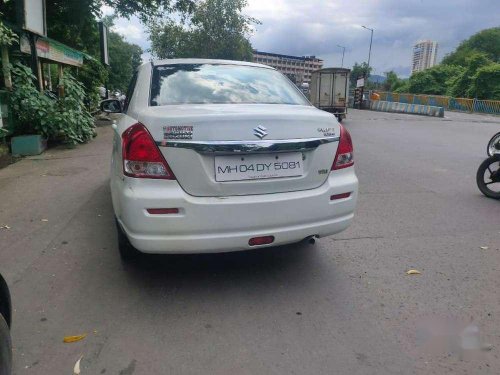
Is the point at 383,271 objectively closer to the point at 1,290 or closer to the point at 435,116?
the point at 1,290

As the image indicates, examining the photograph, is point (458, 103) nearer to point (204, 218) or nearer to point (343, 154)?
point (343, 154)

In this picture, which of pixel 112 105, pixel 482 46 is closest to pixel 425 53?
pixel 482 46

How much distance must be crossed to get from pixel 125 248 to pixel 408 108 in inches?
1270

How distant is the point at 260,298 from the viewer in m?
3.05

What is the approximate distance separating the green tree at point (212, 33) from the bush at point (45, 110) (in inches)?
1275

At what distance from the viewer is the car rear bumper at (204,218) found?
2.72 m

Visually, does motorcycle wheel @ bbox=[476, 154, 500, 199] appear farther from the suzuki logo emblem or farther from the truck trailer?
the truck trailer

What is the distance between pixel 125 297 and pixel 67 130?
7.96 metres

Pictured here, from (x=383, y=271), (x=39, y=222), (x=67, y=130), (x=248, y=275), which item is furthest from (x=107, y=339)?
(x=67, y=130)

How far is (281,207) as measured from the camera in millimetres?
2904

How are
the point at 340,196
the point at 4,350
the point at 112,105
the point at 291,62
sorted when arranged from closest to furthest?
the point at 4,350 → the point at 340,196 → the point at 112,105 → the point at 291,62

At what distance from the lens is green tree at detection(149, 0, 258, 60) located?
41250mm

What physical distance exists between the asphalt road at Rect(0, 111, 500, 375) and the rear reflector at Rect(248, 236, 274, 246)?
426 mm

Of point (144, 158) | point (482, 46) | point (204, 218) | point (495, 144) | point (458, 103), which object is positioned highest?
point (482, 46)
